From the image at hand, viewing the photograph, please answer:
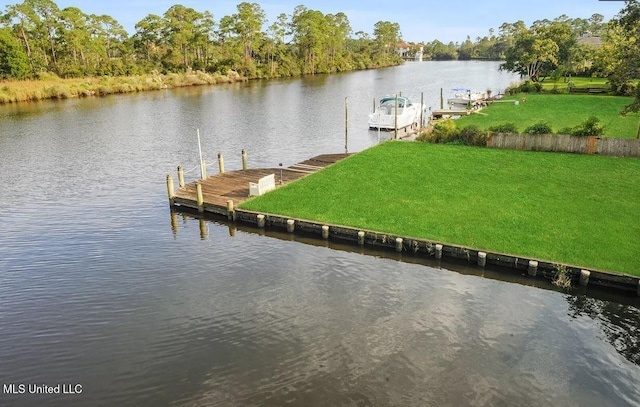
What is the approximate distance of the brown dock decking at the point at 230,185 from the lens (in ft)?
84.8

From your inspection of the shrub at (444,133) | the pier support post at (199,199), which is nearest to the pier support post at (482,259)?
the pier support post at (199,199)

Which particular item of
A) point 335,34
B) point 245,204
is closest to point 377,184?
point 245,204

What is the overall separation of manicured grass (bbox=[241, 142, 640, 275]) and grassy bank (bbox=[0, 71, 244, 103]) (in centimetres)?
6972

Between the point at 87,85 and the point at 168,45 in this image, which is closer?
the point at 87,85

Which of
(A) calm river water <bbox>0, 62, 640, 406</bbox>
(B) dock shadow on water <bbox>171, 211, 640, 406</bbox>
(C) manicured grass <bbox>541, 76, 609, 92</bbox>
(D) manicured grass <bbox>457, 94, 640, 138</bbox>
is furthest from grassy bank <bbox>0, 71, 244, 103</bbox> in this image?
(B) dock shadow on water <bbox>171, 211, 640, 406</bbox>

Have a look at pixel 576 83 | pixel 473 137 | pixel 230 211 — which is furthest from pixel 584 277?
pixel 576 83

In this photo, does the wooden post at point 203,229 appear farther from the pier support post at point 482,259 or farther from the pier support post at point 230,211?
the pier support post at point 482,259

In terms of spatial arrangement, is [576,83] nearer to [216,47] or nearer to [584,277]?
[584,277]

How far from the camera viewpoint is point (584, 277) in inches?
658

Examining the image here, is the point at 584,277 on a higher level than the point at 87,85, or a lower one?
lower

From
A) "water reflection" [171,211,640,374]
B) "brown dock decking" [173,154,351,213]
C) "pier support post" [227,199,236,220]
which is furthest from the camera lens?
"brown dock decking" [173,154,351,213]

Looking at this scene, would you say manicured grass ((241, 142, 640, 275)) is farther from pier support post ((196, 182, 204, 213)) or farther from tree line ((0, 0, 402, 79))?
tree line ((0, 0, 402, 79))

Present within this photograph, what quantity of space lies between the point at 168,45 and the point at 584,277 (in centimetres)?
12015

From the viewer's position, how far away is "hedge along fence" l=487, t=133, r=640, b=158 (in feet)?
98.4
